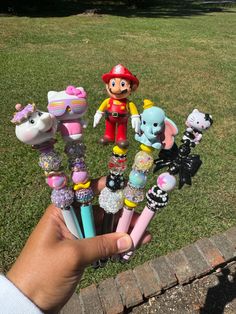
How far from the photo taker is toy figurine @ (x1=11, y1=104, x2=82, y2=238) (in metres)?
1.44

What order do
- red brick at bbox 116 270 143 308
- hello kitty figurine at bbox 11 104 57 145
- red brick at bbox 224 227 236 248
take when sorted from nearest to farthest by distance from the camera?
hello kitty figurine at bbox 11 104 57 145 < red brick at bbox 116 270 143 308 < red brick at bbox 224 227 236 248

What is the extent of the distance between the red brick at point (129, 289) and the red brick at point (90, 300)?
0.21 metres

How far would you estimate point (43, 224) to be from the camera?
1.84m

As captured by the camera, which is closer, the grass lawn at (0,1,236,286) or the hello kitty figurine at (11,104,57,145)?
the hello kitty figurine at (11,104,57,145)

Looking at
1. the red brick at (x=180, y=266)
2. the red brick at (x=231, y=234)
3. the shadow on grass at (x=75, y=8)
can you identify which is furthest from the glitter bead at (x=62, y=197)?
the shadow on grass at (x=75, y=8)

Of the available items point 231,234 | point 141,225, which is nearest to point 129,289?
point 231,234

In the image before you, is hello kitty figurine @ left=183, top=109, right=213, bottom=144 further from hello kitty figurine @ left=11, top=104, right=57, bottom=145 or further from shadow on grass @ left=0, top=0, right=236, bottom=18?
shadow on grass @ left=0, top=0, right=236, bottom=18

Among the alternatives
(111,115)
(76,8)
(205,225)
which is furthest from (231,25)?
(111,115)

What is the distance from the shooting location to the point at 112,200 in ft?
5.76

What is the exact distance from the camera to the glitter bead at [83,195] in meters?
1.72

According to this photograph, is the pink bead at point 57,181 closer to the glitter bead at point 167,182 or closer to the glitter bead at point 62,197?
the glitter bead at point 62,197

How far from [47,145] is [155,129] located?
50 centimetres

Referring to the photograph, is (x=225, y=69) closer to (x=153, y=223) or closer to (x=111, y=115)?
(x=153, y=223)

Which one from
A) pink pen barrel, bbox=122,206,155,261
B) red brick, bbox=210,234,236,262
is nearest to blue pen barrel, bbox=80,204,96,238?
pink pen barrel, bbox=122,206,155,261
